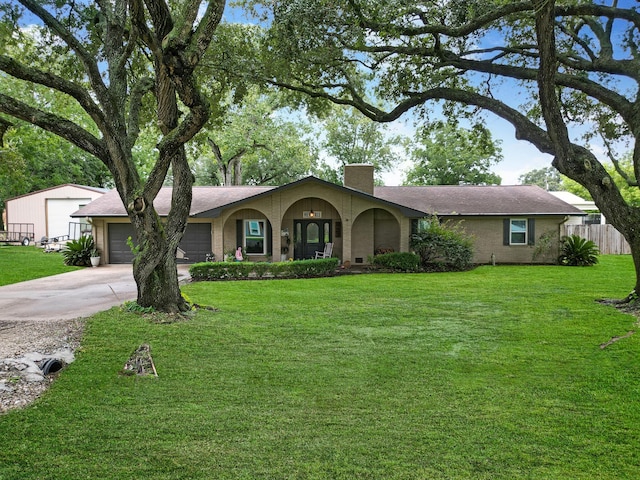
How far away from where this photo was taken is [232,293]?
39.6 ft

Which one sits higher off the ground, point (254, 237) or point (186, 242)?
point (254, 237)

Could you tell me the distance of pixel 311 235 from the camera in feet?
64.2

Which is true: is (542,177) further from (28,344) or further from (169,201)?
(28,344)

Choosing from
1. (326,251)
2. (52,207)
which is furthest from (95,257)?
(52,207)

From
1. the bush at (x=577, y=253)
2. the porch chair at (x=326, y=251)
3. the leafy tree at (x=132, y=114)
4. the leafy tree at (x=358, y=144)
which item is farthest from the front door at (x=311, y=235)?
the leafy tree at (x=358, y=144)

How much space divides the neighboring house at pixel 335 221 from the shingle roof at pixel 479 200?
0.16 ft

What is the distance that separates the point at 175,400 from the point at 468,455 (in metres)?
3.05

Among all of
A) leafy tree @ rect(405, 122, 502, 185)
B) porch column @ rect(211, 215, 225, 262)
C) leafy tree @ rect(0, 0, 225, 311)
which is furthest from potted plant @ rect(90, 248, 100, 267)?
leafy tree @ rect(405, 122, 502, 185)

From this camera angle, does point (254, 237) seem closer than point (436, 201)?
Yes

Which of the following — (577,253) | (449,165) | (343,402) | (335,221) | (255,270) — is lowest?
(343,402)

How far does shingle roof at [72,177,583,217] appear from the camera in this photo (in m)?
19.7

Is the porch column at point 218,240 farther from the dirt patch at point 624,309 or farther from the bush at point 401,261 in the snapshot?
the dirt patch at point 624,309

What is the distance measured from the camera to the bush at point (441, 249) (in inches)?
698

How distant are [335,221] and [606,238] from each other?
1627cm
